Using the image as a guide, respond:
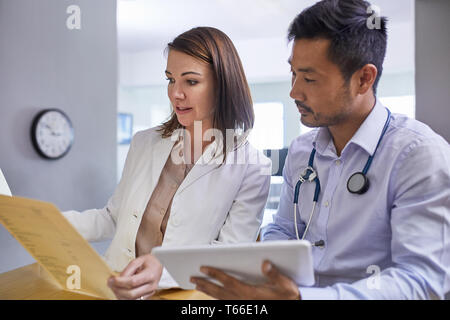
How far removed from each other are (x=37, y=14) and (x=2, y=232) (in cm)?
86

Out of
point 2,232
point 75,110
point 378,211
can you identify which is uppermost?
point 75,110

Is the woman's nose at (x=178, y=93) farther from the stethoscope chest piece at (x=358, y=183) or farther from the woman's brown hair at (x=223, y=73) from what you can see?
the stethoscope chest piece at (x=358, y=183)

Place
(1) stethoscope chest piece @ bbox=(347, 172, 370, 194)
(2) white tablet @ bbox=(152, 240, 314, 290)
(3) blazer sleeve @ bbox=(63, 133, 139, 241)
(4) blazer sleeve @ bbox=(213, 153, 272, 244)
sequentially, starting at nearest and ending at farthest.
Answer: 1. (2) white tablet @ bbox=(152, 240, 314, 290)
2. (1) stethoscope chest piece @ bbox=(347, 172, 370, 194)
3. (4) blazer sleeve @ bbox=(213, 153, 272, 244)
4. (3) blazer sleeve @ bbox=(63, 133, 139, 241)

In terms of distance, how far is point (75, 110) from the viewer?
5.80ft

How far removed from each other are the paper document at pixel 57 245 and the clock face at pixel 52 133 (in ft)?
2.89

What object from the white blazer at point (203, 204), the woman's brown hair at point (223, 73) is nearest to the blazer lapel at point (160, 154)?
the white blazer at point (203, 204)

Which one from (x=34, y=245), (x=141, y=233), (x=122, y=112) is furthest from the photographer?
(x=122, y=112)

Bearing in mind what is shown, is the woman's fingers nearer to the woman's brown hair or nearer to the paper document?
the paper document

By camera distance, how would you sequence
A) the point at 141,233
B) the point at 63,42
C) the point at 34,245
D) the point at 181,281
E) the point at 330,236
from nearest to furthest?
the point at 181,281, the point at 34,245, the point at 330,236, the point at 141,233, the point at 63,42

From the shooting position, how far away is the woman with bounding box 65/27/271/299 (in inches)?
38.8

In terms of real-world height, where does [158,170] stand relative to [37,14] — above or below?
below

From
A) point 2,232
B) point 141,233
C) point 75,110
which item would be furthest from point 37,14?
point 141,233

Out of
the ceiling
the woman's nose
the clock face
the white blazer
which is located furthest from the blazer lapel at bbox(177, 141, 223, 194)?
the clock face

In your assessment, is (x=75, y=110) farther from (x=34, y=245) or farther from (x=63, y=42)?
(x=34, y=245)
